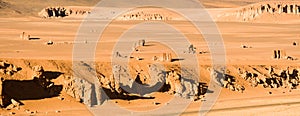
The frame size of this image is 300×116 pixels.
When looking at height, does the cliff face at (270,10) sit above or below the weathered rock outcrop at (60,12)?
below

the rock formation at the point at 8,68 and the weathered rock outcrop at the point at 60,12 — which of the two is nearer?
the rock formation at the point at 8,68

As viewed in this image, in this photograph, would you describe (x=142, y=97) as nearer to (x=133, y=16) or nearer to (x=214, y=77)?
(x=214, y=77)

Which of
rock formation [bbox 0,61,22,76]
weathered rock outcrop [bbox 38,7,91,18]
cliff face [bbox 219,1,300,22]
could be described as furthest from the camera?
weathered rock outcrop [bbox 38,7,91,18]

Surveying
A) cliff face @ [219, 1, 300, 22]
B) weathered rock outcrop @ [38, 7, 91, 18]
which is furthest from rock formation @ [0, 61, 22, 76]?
weathered rock outcrop @ [38, 7, 91, 18]

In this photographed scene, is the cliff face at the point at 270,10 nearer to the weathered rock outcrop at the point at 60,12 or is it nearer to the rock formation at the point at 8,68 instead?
the weathered rock outcrop at the point at 60,12

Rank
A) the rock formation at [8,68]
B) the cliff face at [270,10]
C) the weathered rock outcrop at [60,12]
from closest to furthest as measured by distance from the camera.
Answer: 1. the rock formation at [8,68]
2. the cliff face at [270,10]
3. the weathered rock outcrop at [60,12]

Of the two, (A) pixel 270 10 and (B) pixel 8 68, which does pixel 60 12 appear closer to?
(A) pixel 270 10

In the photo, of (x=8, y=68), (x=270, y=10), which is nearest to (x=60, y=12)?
(x=270, y=10)

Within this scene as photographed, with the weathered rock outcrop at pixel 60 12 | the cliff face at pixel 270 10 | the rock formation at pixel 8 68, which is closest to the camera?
the rock formation at pixel 8 68

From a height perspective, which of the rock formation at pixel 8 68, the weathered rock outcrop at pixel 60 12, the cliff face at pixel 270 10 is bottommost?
the rock formation at pixel 8 68

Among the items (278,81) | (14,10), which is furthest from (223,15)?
(278,81)

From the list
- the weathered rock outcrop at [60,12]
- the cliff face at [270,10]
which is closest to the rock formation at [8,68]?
the cliff face at [270,10]

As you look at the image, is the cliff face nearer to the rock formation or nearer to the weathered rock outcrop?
the weathered rock outcrop
